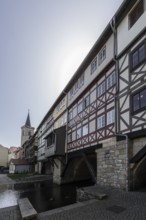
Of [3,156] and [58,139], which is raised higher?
[58,139]

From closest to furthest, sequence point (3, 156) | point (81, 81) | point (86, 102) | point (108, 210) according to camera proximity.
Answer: point (108, 210), point (86, 102), point (81, 81), point (3, 156)

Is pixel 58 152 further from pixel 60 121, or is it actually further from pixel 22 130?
pixel 22 130

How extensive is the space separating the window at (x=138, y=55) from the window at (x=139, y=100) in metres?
1.44

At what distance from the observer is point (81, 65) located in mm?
16719

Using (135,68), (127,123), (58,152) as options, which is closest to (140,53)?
(135,68)

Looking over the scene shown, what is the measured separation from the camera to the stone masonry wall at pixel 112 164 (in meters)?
10.1

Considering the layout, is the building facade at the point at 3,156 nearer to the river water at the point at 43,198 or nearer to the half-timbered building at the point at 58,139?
the half-timbered building at the point at 58,139

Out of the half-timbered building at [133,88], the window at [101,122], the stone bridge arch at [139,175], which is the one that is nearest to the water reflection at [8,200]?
the window at [101,122]

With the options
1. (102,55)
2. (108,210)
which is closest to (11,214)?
(108,210)

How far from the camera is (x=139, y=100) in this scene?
31.8 feet

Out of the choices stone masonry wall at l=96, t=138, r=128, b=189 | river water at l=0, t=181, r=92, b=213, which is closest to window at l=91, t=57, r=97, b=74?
stone masonry wall at l=96, t=138, r=128, b=189

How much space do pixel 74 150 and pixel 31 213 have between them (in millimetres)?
11128

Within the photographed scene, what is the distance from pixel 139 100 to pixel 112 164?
151 inches

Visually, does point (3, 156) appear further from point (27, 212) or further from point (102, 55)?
point (27, 212)
